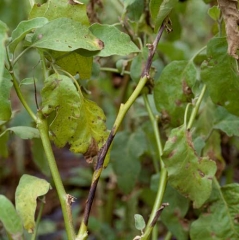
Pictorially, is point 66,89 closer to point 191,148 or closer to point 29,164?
point 191,148

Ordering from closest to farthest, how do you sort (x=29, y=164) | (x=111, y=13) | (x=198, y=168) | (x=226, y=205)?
(x=198, y=168) → (x=226, y=205) → (x=111, y=13) → (x=29, y=164)

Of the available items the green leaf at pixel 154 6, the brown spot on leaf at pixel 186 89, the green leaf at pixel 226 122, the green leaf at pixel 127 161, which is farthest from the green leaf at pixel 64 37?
the green leaf at pixel 127 161

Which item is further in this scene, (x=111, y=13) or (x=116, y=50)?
(x=111, y=13)

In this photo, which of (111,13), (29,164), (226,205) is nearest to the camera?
(226,205)

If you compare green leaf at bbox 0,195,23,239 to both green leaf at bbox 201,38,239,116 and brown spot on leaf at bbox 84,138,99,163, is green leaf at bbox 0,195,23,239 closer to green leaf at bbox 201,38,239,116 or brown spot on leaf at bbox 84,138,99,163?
brown spot on leaf at bbox 84,138,99,163

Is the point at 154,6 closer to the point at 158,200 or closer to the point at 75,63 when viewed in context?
the point at 75,63

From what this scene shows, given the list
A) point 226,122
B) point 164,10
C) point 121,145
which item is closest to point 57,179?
point 164,10

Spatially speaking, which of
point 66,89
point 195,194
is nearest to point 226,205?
point 195,194
